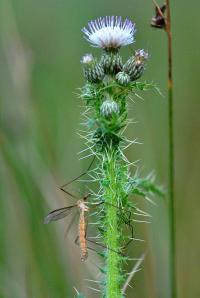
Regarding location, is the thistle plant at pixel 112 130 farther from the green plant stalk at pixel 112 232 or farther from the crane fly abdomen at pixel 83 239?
the crane fly abdomen at pixel 83 239

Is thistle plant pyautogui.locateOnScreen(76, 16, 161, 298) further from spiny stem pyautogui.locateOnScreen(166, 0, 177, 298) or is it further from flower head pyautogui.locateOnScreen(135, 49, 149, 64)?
spiny stem pyautogui.locateOnScreen(166, 0, 177, 298)

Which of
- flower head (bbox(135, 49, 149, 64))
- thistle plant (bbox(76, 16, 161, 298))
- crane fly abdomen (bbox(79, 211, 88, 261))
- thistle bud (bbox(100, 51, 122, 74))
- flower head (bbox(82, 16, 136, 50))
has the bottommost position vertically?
crane fly abdomen (bbox(79, 211, 88, 261))

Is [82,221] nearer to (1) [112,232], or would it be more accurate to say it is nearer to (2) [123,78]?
(1) [112,232]

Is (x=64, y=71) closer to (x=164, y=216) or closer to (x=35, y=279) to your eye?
(x=164, y=216)

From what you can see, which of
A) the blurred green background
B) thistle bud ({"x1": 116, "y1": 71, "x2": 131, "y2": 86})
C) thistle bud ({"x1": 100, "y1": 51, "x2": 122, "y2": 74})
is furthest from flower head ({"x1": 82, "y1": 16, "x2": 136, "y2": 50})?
the blurred green background

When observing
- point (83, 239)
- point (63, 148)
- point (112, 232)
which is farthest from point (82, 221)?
point (63, 148)

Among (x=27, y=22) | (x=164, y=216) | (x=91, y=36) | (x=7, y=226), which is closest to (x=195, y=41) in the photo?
(x=27, y=22)
